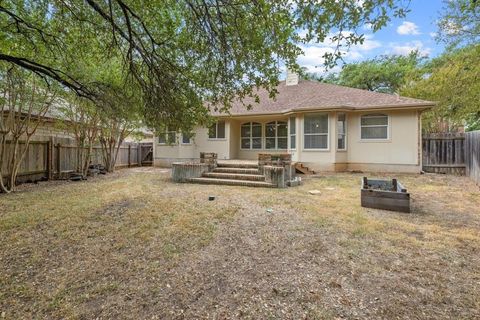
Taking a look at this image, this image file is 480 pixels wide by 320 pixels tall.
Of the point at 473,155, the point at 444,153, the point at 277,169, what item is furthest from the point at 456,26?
the point at 277,169

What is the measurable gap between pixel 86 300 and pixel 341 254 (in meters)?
2.81

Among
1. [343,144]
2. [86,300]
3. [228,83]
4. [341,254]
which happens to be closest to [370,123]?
[343,144]

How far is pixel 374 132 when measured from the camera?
38.2ft

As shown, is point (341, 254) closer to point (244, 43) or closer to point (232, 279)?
point (232, 279)

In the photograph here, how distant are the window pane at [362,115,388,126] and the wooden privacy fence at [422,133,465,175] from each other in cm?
263

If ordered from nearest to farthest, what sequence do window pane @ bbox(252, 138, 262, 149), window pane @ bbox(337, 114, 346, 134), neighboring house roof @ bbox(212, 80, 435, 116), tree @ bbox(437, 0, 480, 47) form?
tree @ bbox(437, 0, 480, 47), neighboring house roof @ bbox(212, 80, 435, 116), window pane @ bbox(337, 114, 346, 134), window pane @ bbox(252, 138, 262, 149)

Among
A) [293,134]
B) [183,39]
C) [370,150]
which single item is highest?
[183,39]

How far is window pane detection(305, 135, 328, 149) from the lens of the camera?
11.8 meters

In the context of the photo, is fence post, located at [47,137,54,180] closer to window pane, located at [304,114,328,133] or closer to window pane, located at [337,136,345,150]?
window pane, located at [304,114,328,133]

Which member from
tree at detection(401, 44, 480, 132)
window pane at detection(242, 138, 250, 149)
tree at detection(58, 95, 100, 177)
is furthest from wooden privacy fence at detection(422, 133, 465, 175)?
tree at detection(58, 95, 100, 177)

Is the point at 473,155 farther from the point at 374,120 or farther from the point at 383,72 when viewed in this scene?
the point at 383,72

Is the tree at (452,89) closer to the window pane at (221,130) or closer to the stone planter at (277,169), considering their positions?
the stone planter at (277,169)

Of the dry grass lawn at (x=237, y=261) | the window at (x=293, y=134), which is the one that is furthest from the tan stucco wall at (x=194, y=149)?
the dry grass lawn at (x=237, y=261)

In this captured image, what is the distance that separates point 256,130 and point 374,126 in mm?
6021
